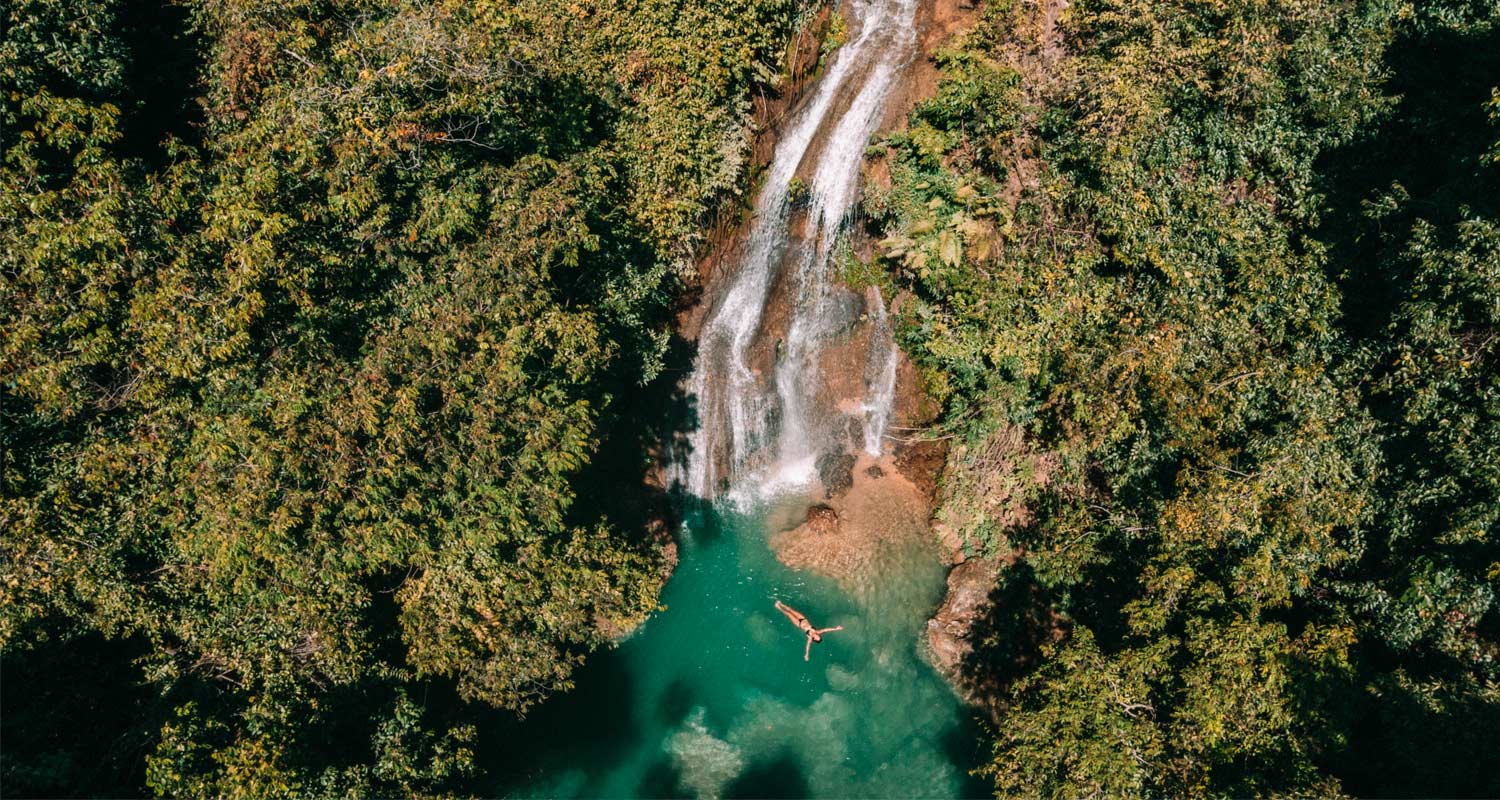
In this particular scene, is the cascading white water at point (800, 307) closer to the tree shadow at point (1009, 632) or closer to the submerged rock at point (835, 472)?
the submerged rock at point (835, 472)

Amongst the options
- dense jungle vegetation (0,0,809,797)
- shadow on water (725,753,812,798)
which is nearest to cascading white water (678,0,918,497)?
dense jungle vegetation (0,0,809,797)

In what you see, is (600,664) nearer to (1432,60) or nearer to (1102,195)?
(1102,195)

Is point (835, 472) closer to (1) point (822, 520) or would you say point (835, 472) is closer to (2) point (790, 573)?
(1) point (822, 520)

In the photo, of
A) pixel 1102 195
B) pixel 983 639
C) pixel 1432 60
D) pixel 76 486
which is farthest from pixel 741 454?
pixel 1432 60

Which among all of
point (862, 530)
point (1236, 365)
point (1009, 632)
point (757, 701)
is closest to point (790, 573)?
point (862, 530)

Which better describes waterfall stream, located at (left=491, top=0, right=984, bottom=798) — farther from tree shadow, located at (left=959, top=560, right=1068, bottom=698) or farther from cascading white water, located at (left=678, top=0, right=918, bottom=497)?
tree shadow, located at (left=959, top=560, right=1068, bottom=698)

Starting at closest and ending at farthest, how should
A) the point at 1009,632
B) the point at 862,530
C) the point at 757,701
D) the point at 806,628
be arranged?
the point at 1009,632, the point at 757,701, the point at 806,628, the point at 862,530
